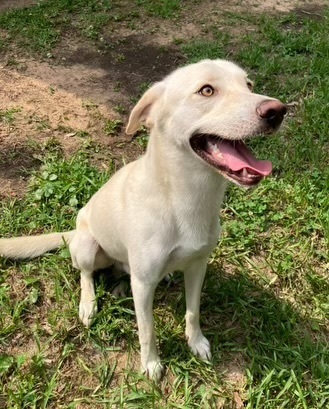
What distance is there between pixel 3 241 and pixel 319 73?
3.86m

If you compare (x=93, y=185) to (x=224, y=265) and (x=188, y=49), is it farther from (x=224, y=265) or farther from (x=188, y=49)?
(x=188, y=49)

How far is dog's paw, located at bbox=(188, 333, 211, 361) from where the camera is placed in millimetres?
2998

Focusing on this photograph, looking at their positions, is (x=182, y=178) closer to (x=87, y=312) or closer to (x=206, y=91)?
(x=206, y=91)

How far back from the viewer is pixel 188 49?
19.2ft

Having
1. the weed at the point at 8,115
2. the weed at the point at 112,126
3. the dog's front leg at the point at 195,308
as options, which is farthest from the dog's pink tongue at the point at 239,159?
the weed at the point at 8,115

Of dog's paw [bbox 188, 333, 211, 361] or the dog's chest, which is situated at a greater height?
the dog's chest

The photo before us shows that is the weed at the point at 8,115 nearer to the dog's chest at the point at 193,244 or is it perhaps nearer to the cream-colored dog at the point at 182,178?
the cream-colored dog at the point at 182,178

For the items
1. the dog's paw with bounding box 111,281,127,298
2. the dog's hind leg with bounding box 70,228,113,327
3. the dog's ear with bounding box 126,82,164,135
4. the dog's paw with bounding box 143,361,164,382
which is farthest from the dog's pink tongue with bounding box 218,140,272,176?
the dog's paw with bounding box 111,281,127,298

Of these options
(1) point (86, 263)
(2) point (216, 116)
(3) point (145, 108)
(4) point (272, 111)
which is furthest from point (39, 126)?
(4) point (272, 111)

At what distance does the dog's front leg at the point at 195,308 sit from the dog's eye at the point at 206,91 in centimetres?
94

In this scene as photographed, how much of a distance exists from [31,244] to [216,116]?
1793 mm

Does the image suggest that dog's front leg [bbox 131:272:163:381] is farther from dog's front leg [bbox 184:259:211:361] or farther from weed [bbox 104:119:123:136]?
weed [bbox 104:119:123:136]

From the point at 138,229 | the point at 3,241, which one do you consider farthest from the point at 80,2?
the point at 138,229

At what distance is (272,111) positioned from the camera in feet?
6.65
